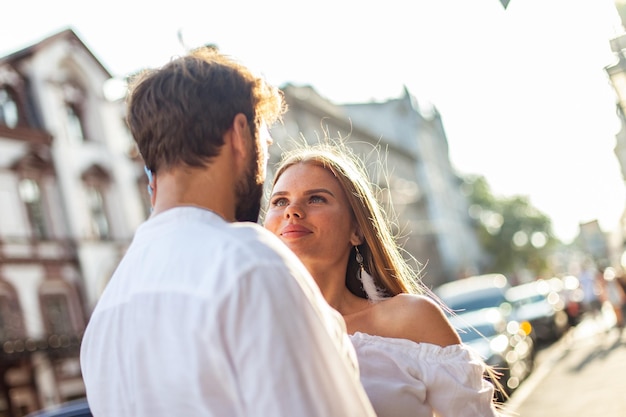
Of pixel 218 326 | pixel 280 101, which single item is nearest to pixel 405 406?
pixel 280 101

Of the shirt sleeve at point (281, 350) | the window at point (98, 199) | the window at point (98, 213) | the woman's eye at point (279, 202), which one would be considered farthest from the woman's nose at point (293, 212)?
the window at point (98, 213)

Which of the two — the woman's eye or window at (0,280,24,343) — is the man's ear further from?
window at (0,280,24,343)

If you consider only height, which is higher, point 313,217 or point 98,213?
point 98,213

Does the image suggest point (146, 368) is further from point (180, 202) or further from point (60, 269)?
point (60, 269)

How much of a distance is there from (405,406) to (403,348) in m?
0.25

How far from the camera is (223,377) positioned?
161 centimetres

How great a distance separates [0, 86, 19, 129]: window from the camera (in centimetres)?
2494

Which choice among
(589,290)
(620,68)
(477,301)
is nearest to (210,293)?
(620,68)

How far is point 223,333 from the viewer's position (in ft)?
5.22

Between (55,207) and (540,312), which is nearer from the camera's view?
(540,312)

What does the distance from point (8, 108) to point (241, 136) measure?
25182mm

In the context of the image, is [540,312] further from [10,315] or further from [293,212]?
[293,212]

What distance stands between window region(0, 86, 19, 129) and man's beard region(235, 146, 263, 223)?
80.6ft

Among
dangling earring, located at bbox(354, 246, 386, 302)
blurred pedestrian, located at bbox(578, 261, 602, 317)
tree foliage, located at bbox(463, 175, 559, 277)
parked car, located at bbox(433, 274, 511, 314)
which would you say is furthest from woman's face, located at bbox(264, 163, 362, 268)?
tree foliage, located at bbox(463, 175, 559, 277)
